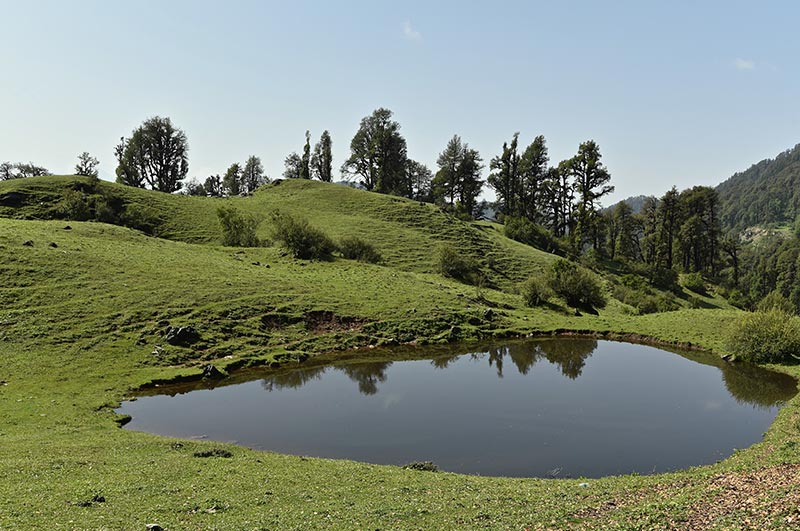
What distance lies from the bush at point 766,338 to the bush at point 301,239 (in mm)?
45834

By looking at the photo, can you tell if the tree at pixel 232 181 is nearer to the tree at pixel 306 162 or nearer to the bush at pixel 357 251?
the tree at pixel 306 162

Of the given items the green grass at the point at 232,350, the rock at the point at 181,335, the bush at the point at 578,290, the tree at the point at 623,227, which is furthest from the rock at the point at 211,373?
the tree at the point at 623,227

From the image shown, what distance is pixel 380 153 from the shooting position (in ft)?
405

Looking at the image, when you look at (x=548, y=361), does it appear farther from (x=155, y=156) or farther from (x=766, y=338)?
(x=155, y=156)

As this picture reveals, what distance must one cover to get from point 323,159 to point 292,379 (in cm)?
10925

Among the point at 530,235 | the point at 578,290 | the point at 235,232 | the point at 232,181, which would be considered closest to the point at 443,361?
the point at 578,290

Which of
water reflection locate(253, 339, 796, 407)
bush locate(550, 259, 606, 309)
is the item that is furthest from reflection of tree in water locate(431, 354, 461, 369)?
bush locate(550, 259, 606, 309)

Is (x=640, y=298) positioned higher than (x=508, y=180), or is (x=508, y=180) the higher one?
(x=508, y=180)

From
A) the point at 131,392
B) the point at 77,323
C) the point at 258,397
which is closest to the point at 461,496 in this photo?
the point at 258,397

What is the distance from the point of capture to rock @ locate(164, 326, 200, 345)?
38.4m

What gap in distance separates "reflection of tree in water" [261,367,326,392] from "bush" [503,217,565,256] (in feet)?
229

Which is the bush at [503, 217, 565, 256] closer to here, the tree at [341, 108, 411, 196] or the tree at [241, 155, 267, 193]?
the tree at [341, 108, 411, 196]

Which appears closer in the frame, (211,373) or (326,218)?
(211,373)

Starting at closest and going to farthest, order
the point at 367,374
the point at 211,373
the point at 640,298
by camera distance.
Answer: the point at 211,373
the point at 367,374
the point at 640,298
